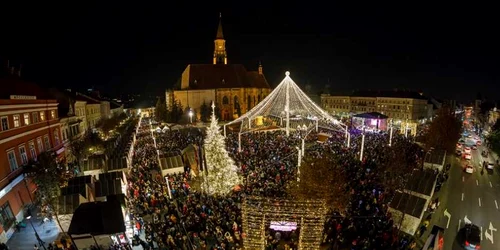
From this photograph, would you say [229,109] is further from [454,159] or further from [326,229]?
[326,229]

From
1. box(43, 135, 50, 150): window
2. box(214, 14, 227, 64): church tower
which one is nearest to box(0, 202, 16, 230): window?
box(43, 135, 50, 150): window


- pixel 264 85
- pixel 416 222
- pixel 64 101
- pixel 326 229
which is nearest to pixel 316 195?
pixel 326 229

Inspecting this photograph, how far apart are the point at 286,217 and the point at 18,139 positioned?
17.7 metres

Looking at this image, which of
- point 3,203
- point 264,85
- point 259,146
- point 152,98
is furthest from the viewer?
point 152,98

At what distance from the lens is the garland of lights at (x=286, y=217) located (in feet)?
28.5

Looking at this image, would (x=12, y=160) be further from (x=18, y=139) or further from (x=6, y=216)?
(x=6, y=216)

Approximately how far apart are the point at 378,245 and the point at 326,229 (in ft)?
7.71

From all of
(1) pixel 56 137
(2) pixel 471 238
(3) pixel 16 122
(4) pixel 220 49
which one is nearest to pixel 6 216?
(3) pixel 16 122

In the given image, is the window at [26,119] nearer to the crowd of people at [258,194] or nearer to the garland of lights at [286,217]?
the crowd of people at [258,194]

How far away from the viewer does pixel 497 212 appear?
1675 centimetres

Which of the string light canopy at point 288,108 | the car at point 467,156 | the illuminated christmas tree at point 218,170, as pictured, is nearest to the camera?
the illuminated christmas tree at point 218,170

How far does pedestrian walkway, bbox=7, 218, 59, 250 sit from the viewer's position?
13469mm

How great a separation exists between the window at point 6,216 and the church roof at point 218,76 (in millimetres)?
40714

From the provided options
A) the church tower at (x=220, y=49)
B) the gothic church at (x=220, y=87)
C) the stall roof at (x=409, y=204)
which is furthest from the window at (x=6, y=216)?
the church tower at (x=220, y=49)
